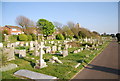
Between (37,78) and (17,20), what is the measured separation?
4474cm

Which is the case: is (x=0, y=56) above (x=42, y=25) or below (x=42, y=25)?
below

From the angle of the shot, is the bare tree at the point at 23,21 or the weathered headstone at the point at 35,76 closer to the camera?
the weathered headstone at the point at 35,76

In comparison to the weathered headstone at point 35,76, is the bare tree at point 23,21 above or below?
above

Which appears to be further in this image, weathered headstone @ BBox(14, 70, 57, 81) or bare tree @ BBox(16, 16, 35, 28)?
bare tree @ BBox(16, 16, 35, 28)

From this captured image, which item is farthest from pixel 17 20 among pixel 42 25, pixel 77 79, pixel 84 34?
pixel 77 79

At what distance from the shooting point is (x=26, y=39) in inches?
1271

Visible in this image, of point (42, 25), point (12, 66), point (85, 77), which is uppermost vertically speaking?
point (42, 25)

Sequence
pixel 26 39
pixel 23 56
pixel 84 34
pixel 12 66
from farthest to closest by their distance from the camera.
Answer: pixel 84 34 < pixel 26 39 < pixel 23 56 < pixel 12 66

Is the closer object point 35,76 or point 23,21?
point 35,76

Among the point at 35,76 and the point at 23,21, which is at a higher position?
the point at 23,21

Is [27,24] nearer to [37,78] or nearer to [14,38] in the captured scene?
[14,38]

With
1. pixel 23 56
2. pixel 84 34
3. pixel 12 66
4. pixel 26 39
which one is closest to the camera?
pixel 12 66

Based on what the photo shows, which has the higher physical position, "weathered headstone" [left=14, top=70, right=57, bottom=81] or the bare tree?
the bare tree

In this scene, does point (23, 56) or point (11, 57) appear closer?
point (11, 57)
